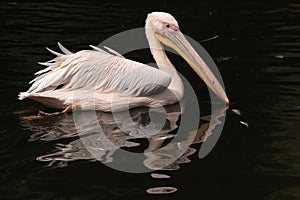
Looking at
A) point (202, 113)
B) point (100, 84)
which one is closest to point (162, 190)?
point (202, 113)

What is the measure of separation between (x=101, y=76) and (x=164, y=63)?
29.7 inches

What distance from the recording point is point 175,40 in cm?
→ 602

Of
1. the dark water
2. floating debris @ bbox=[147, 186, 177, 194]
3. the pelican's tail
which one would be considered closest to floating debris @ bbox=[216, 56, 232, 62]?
the dark water

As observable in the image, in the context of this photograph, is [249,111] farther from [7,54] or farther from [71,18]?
[71,18]

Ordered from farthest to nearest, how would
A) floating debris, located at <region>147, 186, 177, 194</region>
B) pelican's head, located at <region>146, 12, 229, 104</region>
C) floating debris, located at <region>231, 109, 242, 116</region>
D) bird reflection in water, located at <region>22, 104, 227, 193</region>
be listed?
pelican's head, located at <region>146, 12, 229, 104</region> → floating debris, located at <region>231, 109, 242, 116</region> → bird reflection in water, located at <region>22, 104, 227, 193</region> → floating debris, located at <region>147, 186, 177, 194</region>

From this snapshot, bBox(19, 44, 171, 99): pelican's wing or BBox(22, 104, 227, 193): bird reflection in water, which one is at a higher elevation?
BBox(19, 44, 171, 99): pelican's wing

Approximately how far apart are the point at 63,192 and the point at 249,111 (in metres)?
2.10

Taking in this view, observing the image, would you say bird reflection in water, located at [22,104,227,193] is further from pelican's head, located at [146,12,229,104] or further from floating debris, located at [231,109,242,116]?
pelican's head, located at [146,12,229,104]

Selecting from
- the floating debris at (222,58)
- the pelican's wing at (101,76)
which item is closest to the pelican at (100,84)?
the pelican's wing at (101,76)

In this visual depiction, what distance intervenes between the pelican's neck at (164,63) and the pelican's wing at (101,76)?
0.79 feet

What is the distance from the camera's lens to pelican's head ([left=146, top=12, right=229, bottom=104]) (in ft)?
19.2

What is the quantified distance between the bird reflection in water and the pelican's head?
384mm

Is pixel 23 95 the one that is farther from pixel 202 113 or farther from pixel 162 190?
pixel 162 190

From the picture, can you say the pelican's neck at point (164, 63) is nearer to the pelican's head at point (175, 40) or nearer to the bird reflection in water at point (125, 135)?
the pelican's head at point (175, 40)
